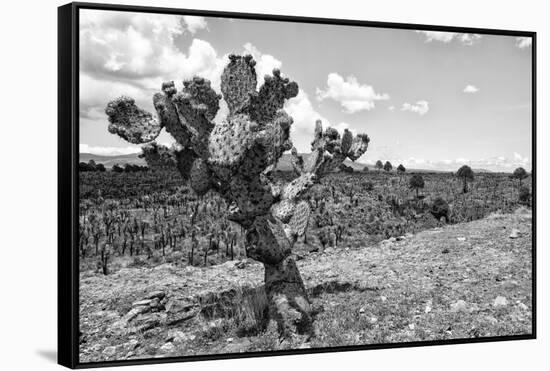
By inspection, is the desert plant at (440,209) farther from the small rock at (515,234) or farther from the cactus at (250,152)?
the cactus at (250,152)

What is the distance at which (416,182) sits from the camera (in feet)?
30.7

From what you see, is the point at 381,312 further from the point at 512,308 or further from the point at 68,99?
the point at 68,99

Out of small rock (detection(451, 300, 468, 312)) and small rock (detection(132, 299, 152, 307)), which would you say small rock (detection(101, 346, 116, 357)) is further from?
small rock (detection(451, 300, 468, 312))

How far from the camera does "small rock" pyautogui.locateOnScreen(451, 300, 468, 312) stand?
7845 millimetres

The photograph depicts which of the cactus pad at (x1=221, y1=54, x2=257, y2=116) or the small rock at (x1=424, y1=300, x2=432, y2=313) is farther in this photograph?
the small rock at (x1=424, y1=300, x2=432, y2=313)

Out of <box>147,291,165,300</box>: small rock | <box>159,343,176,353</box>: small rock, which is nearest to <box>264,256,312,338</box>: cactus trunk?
<box>159,343,176,353</box>: small rock

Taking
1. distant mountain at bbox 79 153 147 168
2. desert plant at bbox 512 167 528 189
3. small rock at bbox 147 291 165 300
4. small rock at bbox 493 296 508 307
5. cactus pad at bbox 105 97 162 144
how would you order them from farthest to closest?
desert plant at bbox 512 167 528 189, small rock at bbox 493 296 508 307, small rock at bbox 147 291 165 300, distant mountain at bbox 79 153 147 168, cactus pad at bbox 105 97 162 144

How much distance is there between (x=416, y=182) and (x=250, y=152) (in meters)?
3.58

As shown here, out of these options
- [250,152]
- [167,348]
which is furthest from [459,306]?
[167,348]

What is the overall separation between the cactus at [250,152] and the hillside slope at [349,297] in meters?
0.42

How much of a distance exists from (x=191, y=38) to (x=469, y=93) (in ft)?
11.5

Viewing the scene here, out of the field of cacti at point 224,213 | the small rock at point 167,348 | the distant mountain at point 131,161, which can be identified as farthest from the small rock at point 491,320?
the small rock at point 167,348

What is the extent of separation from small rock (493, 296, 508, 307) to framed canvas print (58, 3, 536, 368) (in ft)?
0.04

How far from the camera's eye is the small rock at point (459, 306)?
785 centimetres
